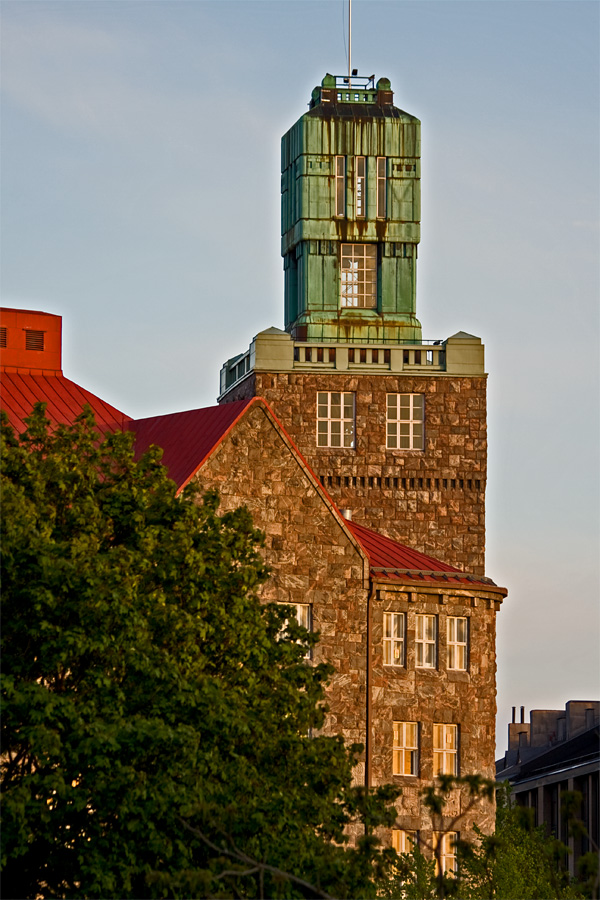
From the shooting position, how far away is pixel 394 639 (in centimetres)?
6034

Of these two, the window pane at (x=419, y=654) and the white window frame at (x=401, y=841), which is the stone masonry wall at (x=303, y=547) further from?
the white window frame at (x=401, y=841)

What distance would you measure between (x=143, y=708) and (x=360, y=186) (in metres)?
50.7

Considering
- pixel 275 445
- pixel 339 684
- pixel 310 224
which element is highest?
pixel 310 224

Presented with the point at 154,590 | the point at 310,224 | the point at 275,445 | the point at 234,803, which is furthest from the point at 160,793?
the point at 310,224

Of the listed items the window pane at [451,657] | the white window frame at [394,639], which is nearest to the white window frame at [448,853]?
the window pane at [451,657]

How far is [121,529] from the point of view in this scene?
42.9 m

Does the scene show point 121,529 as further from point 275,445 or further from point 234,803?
point 275,445

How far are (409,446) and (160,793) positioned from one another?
149 feet

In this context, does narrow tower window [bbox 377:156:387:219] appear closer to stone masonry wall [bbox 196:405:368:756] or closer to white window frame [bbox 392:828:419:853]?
stone masonry wall [bbox 196:405:368:756]

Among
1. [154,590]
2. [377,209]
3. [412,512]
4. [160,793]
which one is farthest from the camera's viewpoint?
[377,209]

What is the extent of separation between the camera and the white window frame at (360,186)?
8675 centimetres

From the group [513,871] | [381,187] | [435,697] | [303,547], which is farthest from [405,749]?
[381,187]

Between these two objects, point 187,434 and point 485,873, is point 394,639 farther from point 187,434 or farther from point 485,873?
point 187,434

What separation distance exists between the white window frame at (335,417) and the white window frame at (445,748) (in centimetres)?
2280
